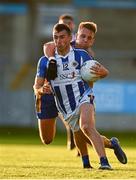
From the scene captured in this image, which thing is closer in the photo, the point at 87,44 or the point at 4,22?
the point at 87,44

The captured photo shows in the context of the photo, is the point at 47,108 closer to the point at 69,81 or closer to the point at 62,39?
the point at 69,81

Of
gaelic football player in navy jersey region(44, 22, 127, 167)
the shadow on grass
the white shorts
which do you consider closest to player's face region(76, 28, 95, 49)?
gaelic football player in navy jersey region(44, 22, 127, 167)

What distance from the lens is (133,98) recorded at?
89.0 feet

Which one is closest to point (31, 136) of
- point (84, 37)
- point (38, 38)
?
point (84, 37)

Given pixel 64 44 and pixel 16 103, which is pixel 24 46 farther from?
pixel 64 44

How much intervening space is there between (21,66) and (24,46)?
23.4 feet

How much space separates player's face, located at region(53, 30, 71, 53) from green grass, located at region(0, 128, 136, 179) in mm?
1547

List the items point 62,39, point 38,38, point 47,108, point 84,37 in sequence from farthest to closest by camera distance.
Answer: point 38,38
point 47,108
point 84,37
point 62,39

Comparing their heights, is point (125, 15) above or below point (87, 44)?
below

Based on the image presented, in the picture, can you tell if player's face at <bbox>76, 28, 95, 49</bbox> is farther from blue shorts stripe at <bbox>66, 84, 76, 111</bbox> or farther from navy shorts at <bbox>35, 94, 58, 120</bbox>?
blue shorts stripe at <bbox>66, 84, 76, 111</bbox>

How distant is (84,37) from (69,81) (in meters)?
1.16

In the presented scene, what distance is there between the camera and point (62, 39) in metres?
12.5

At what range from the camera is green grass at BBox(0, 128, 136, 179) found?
11789mm

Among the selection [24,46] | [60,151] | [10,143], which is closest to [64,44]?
[60,151]
